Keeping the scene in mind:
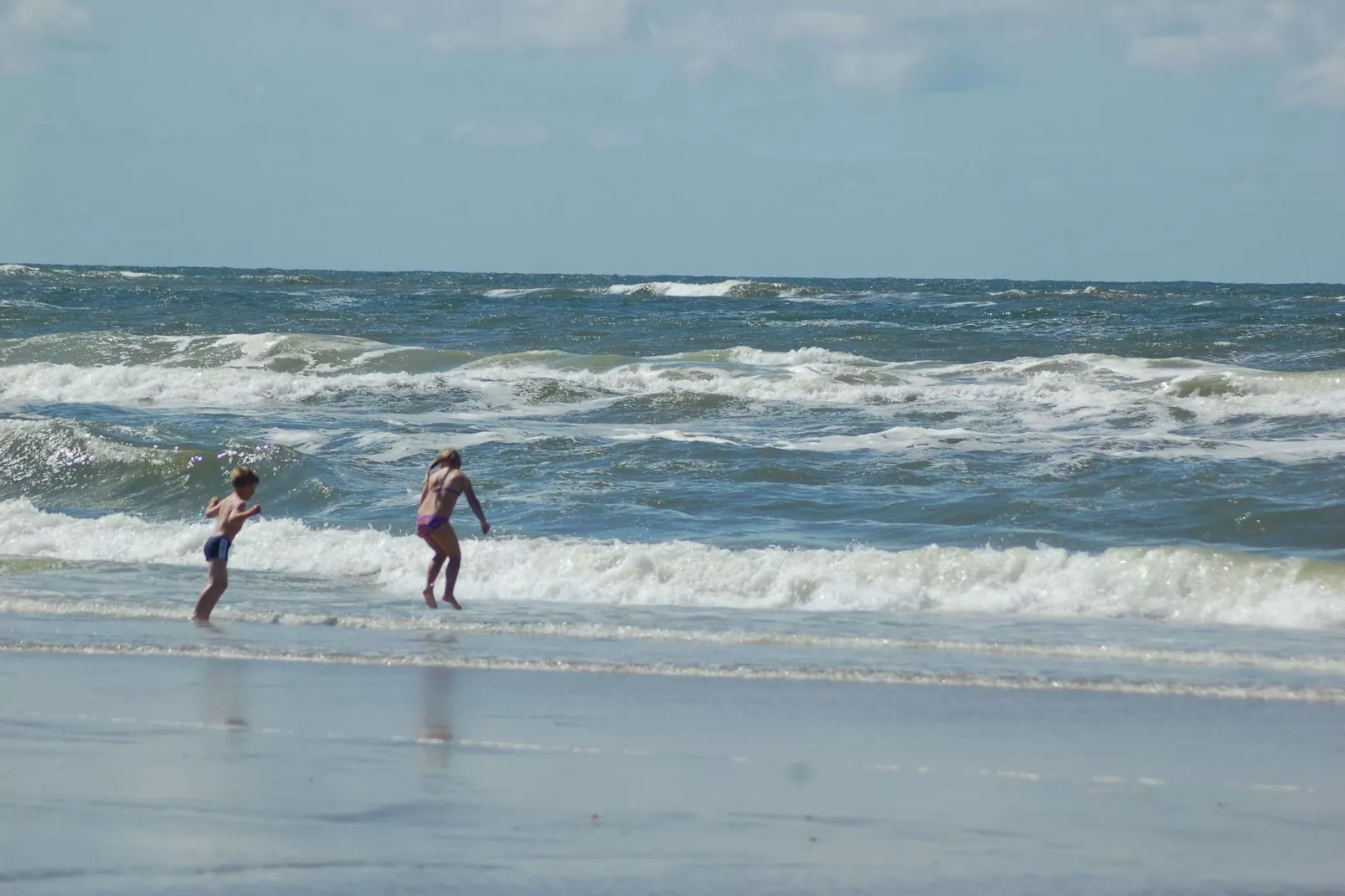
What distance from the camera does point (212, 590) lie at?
10.5 meters

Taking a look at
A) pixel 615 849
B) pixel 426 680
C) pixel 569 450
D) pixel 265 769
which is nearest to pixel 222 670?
pixel 426 680

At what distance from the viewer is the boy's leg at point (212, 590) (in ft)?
34.1

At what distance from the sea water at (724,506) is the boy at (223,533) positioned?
14 cm

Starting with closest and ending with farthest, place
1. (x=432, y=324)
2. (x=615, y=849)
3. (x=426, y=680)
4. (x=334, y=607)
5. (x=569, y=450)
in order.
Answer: (x=615, y=849)
(x=426, y=680)
(x=334, y=607)
(x=569, y=450)
(x=432, y=324)

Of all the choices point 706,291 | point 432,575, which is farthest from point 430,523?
point 706,291

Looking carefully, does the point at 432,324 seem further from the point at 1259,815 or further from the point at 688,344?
the point at 1259,815

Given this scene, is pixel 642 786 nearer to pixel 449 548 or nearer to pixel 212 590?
pixel 212 590

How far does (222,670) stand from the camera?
8.38 metres

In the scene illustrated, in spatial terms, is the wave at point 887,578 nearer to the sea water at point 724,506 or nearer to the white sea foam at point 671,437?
the sea water at point 724,506

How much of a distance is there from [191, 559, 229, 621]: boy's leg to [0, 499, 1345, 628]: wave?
1.87 m

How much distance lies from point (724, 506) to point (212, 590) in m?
6.20

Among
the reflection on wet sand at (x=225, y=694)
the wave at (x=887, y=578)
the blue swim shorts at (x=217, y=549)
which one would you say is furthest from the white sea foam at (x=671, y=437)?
the reflection on wet sand at (x=225, y=694)

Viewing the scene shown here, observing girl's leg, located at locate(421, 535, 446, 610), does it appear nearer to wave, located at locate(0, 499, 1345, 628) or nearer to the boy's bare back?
wave, located at locate(0, 499, 1345, 628)

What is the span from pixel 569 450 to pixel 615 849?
13800 millimetres
